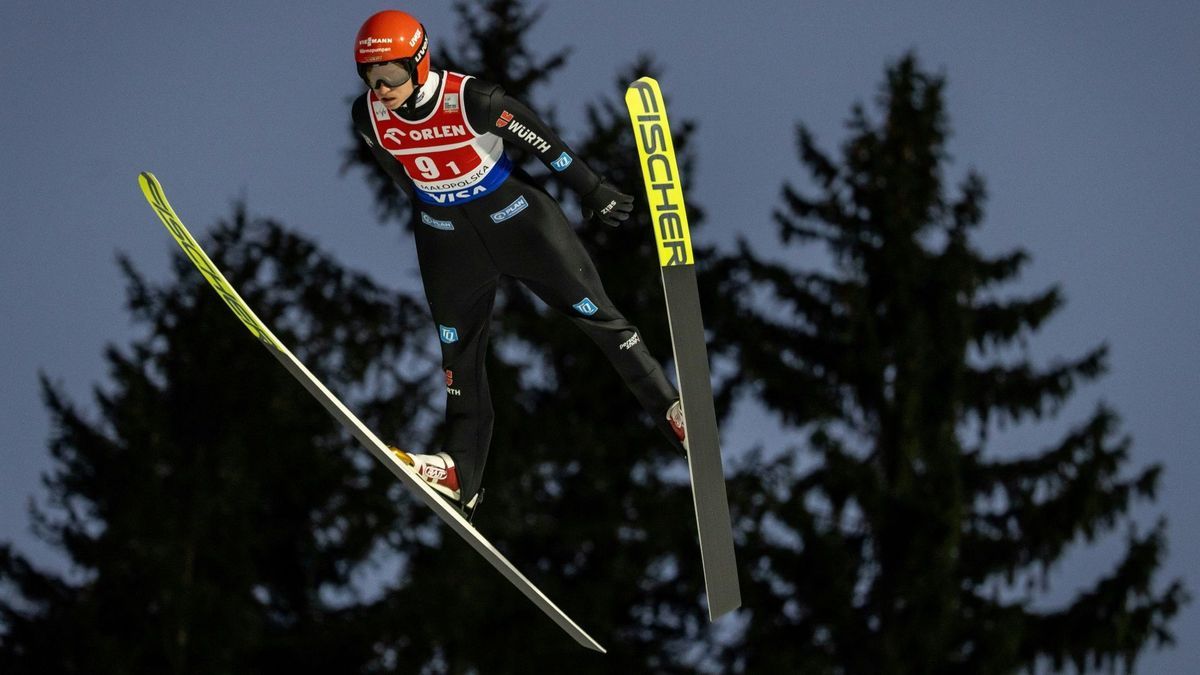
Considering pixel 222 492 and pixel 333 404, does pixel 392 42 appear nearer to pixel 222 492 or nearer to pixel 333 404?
pixel 333 404

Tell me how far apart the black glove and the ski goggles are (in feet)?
2.59

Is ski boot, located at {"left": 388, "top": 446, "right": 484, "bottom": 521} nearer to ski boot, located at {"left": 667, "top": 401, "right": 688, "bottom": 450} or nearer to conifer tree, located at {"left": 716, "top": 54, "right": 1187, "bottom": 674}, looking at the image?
ski boot, located at {"left": 667, "top": 401, "right": 688, "bottom": 450}

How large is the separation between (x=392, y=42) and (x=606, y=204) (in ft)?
3.23

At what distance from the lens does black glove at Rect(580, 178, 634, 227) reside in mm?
6988

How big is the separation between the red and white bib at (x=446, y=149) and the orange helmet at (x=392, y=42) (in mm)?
184

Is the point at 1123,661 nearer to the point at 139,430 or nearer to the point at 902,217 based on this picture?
the point at 902,217

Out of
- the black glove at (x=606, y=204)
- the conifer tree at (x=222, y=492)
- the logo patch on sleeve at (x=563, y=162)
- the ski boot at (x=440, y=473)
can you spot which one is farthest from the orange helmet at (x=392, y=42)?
the conifer tree at (x=222, y=492)

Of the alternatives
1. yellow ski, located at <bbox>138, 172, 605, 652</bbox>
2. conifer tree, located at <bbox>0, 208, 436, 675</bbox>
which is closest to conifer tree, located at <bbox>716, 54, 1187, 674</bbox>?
conifer tree, located at <bbox>0, 208, 436, 675</bbox>

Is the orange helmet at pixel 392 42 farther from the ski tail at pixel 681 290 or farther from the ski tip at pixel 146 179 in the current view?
the ski tip at pixel 146 179

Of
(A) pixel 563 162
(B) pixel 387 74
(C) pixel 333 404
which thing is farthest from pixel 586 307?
(B) pixel 387 74

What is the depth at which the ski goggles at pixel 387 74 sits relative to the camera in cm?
668

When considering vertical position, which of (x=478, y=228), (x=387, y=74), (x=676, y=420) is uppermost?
(x=387, y=74)

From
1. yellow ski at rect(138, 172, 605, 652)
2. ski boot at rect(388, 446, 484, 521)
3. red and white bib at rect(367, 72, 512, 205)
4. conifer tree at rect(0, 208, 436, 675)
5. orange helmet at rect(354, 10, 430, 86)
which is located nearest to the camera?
orange helmet at rect(354, 10, 430, 86)

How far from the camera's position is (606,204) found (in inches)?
276
